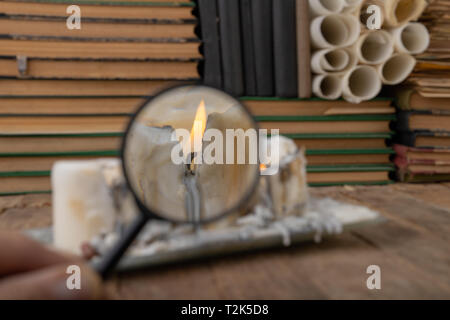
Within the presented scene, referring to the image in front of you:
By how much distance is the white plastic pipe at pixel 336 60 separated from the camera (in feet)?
4.13

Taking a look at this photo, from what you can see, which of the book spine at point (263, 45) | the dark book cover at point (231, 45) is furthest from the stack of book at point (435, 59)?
the dark book cover at point (231, 45)

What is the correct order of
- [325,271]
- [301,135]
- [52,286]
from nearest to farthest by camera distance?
1. [52,286]
2. [325,271]
3. [301,135]

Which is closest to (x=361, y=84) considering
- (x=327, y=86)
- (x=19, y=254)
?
(x=327, y=86)

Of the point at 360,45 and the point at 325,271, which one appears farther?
the point at 360,45

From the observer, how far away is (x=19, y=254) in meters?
0.36

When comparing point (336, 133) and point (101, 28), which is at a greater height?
point (101, 28)

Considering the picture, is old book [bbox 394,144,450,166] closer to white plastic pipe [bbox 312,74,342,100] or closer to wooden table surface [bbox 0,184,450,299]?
white plastic pipe [bbox 312,74,342,100]

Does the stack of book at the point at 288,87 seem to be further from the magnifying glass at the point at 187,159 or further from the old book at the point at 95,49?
the magnifying glass at the point at 187,159

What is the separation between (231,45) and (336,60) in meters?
0.37

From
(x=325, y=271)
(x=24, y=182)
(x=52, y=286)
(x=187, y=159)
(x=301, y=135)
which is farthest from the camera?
(x=301, y=135)

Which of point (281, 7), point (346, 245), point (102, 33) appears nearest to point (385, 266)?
point (346, 245)

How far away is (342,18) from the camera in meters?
1.27

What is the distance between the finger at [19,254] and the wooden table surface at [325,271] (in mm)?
168

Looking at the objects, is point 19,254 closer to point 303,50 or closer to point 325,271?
point 325,271
